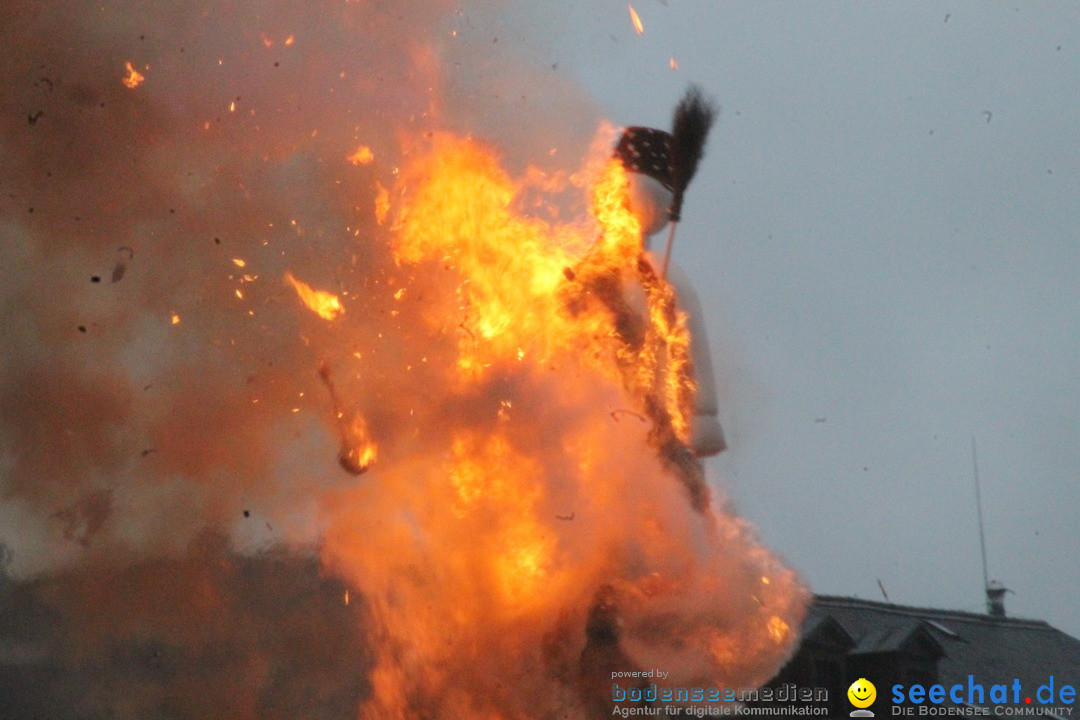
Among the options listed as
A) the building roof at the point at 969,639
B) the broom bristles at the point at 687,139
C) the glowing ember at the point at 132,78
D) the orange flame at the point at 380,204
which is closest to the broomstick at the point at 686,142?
the broom bristles at the point at 687,139

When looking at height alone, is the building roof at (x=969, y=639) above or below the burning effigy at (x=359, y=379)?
below

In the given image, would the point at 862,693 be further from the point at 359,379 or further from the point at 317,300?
the point at 317,300

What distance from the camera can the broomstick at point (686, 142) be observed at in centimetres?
934

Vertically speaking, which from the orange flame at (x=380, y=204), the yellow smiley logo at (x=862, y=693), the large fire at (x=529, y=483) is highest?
the orange flame at (x=380, y=204)

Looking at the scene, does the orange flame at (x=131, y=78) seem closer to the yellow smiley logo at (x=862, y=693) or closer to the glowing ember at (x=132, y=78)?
the glowing ember at (x=132, y=78)

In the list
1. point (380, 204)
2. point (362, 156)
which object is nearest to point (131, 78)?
point (362, 156)

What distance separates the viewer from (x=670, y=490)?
30.3ft

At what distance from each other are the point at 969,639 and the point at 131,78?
1556 centimetres

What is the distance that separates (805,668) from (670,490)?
4969mm

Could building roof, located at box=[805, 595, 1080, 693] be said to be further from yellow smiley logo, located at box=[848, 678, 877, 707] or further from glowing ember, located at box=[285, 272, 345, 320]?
glowing ember, located at box=[285, 272, 345, 320]

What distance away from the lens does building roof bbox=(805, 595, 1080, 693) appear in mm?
14453

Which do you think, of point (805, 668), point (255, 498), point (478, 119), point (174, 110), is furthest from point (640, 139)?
point (805, 668)

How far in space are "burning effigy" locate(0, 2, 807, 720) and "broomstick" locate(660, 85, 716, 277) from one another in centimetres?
10

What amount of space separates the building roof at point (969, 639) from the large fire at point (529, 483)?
4.78 meters
